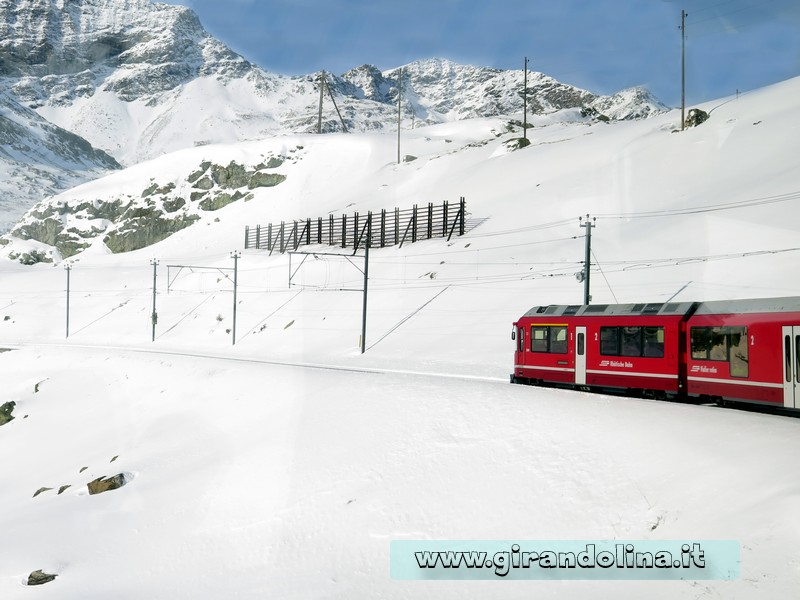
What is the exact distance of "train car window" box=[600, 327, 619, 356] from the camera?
1919 centimetres

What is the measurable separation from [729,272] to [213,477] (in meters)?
26.1

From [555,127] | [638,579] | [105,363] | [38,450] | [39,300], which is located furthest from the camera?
[555,127]

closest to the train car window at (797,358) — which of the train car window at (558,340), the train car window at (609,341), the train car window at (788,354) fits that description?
the train car window at (788,354)

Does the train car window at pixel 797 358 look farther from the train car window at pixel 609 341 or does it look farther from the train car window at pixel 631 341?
the train car window at pixel 609 341

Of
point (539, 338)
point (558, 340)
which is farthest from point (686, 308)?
point (539, 338)

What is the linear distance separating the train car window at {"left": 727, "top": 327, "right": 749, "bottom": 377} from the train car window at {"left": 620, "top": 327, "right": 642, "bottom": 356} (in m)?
2.80

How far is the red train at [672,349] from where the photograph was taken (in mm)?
15038

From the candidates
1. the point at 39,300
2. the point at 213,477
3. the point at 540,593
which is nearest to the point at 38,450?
the point at 213,477

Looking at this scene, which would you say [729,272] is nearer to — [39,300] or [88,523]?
[88,523]

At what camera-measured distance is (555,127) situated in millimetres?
87812

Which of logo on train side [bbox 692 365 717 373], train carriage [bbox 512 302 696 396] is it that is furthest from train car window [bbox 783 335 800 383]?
train carriage [bbox 512 302 696 396]

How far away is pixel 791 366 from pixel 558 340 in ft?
25.0

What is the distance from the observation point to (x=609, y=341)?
19.4 meters

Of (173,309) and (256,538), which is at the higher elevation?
(173,309)
